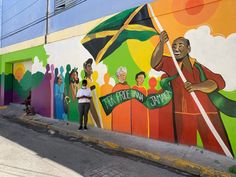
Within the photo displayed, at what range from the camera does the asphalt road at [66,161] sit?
20.7ft

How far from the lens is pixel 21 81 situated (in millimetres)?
18469

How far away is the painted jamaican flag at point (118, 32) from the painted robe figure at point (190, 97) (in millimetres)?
791

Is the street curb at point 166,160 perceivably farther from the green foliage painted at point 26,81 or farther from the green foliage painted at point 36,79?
the green foliage painted at point 26,81

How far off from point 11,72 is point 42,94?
5898 mm

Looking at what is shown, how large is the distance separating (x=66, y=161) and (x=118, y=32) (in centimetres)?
469

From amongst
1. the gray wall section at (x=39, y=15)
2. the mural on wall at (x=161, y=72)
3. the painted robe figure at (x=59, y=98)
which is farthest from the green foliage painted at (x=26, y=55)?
the mural on wall at (x=161, y=72)

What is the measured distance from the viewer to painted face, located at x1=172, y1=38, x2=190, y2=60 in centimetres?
802

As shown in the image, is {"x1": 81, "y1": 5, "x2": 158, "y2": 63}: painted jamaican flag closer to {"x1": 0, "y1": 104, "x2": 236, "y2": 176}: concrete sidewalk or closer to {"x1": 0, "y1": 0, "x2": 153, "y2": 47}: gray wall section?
{"x1": 0, "y1": 0, "x2": 153, "y2": 47}: gray wall section

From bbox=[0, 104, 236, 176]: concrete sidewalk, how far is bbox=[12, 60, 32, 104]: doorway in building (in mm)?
6828

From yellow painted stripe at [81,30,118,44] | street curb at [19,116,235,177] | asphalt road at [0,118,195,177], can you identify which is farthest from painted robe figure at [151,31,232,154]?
yellow painted stripe at [81,30,118,44]

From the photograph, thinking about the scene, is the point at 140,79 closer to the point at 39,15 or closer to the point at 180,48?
the point at 180,48

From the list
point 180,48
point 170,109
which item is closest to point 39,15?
point 180,48

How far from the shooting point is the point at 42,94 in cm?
1471

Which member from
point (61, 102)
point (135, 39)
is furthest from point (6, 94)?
point (135, 39)
